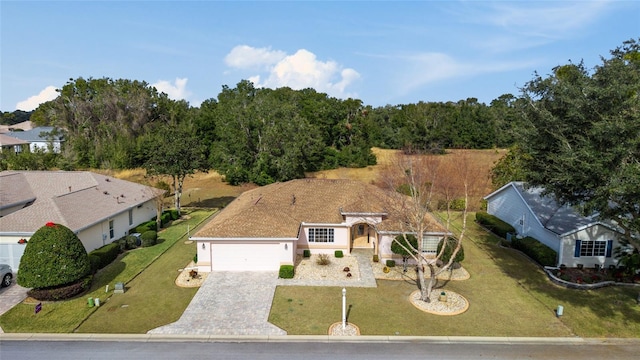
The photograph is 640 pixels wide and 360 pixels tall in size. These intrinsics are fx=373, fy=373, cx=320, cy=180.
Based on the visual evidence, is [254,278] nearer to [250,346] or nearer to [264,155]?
[250,346]

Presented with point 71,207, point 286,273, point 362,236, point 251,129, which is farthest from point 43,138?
point 286,273

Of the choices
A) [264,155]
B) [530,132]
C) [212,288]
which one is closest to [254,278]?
[212,288]

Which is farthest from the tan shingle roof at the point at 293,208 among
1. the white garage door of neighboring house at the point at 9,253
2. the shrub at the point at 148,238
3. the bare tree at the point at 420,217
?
the white garage door of neighboring house at the point at 9,253

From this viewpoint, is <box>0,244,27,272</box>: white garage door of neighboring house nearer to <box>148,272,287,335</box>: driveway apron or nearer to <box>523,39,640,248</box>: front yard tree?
<box>148,272,287,335</box>: driveway apron

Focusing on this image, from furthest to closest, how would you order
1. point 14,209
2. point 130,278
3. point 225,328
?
point 14,209
point 130,278
point 225,328

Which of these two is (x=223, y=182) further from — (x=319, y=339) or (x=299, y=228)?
(x=319, y=339)

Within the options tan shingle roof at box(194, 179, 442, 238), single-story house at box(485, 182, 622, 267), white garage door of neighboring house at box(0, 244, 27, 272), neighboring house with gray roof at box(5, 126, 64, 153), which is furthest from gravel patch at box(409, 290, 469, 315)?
neighboring house with gray roof at box(5, 126, 64, 153)

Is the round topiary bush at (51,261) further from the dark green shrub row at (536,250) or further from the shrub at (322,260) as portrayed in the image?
the dark green shrub row at (536,250)
